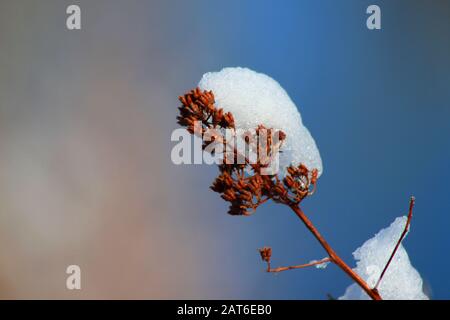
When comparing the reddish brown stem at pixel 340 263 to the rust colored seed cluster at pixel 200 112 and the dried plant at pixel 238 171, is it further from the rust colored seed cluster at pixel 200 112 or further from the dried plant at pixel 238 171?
the rust colored seed cluster at pixel 200 112

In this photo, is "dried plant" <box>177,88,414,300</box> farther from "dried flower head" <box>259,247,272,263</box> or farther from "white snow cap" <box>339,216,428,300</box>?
"white snow cap" <box>339,216,428,300</box>

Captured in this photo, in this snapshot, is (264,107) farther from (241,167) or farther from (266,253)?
(266,253)

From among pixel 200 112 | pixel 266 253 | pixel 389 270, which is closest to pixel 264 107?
pixel 200 112

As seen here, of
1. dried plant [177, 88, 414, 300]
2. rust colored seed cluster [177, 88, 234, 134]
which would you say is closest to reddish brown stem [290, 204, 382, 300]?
dried plant [177, 88, 414, 300]

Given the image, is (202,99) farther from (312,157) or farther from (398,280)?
(398,280)

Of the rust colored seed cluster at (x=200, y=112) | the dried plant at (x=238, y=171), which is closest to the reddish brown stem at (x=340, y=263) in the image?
the dried plant at (x=238, y=171)
